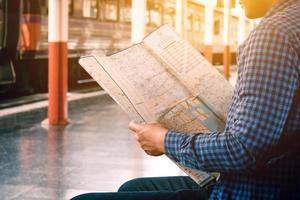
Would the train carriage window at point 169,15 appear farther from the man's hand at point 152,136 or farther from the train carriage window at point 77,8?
the man's hand at point 152,136

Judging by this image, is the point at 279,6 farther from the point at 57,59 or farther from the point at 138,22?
the point at 138,22

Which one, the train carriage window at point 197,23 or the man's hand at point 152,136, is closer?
the man's hand at point 152,136

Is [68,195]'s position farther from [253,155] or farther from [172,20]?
[172,20]

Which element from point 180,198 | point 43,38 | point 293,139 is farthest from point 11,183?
point 43,38

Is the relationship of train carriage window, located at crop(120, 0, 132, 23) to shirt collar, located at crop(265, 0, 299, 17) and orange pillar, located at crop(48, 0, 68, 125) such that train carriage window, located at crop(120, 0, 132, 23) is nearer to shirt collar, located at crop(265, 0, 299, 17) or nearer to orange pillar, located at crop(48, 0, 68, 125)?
orange pillar, located at crop(48, 0, 68, 125)

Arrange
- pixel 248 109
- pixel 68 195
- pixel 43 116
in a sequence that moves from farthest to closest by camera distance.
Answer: pixel 43 116
pixel 68 195
pixel 248 109

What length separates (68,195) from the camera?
4.42 m

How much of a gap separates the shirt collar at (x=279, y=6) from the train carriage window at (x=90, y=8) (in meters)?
13.3

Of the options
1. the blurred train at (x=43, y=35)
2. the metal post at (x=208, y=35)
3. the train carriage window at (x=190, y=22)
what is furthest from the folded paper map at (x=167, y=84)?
the train carriage window at (x=190, y=22)

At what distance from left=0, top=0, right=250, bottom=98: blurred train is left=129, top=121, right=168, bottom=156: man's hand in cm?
872

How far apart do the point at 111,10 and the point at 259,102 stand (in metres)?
15.1

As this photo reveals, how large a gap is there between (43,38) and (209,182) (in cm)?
1140

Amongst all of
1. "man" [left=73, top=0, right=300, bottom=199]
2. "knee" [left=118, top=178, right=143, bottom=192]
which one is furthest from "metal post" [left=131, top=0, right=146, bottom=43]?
"man" [left=73, top=0, right=300, bottom=199]

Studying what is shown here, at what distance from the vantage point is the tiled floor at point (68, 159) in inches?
184
